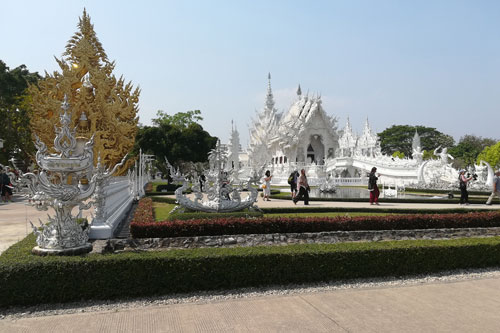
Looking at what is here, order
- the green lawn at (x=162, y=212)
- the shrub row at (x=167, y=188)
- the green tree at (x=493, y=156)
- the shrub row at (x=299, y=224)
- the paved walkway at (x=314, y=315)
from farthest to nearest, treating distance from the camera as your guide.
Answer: the green tree at (x=493, y=156) → the shrub row at (x=167, y=188) → the green lawn at (x=162, y=212) → the shrub row at (x=299, y=224) → the paved walkway at (x=314, y=315)

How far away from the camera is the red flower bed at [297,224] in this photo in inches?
302

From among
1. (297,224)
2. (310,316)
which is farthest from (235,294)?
(297,224)

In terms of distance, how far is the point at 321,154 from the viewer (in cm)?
5094

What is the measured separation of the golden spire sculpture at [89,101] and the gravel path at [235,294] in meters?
9.17

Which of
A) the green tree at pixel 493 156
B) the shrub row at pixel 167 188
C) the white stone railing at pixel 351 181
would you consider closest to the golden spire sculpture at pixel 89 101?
the shrub row at pixel 167 188

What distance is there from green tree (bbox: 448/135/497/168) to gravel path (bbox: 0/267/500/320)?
204ft

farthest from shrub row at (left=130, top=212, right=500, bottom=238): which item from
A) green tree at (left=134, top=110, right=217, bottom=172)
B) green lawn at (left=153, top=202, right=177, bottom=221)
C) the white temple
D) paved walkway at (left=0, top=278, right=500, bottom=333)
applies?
green tree at (left=134, top=110, right=217, bottom=172)

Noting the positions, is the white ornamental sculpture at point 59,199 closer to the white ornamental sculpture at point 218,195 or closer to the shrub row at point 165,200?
the white ornamental sculpture at point 218,195

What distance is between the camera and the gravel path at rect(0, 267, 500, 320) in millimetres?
4688

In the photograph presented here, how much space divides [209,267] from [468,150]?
7477 cm

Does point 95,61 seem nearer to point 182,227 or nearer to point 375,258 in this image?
point 182,227

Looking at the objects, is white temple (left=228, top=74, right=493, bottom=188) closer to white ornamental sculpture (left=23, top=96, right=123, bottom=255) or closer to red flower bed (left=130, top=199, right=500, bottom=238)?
red flower bed (left=130, top=199, right=500, bottom=238)

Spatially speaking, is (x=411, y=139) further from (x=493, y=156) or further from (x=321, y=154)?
(x=321, y=154)

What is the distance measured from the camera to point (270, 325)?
4164 mm
